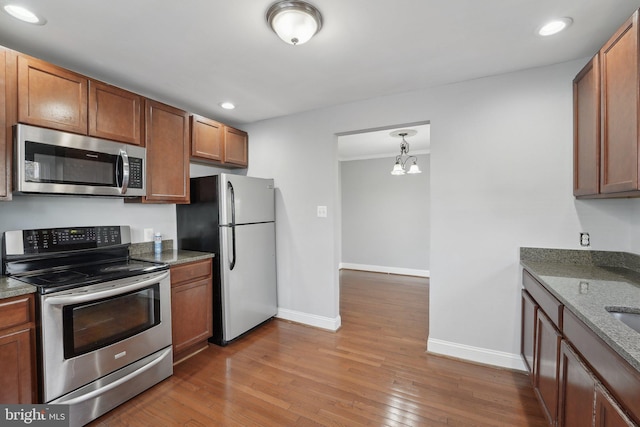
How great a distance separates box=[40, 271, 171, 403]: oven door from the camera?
62.8 inches

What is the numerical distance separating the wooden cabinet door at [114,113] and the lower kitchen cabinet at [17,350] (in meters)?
1.23

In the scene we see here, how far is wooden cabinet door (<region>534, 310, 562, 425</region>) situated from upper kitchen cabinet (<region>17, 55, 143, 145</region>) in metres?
3.19

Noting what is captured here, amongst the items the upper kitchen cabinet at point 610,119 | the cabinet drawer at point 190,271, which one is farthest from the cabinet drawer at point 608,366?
the cabinet drawer at point 190,271

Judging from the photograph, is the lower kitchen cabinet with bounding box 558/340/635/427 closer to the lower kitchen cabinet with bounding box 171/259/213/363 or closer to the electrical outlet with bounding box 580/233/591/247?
the electrical outlet with bounding box 580/233/591/247

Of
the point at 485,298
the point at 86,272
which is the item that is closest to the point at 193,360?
the point at 86,272

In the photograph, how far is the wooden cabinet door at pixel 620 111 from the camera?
4.47 feet

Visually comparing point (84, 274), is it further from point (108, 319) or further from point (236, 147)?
point (236, 147)

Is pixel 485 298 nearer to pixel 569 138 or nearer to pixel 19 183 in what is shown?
pixel 569 138

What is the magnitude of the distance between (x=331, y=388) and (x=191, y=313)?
4.54 feet

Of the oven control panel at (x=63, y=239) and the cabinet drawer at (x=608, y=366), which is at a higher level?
the oven control panel at (x=63, y=239)

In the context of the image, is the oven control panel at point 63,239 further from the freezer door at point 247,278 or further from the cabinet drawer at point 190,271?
the freezer door at point 247,278

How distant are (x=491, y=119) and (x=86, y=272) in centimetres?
333

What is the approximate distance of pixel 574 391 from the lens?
1.22 metres

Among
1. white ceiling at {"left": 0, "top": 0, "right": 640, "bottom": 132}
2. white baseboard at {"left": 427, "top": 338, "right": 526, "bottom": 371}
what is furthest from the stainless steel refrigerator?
white baseboard at {"left": 427, "top": 338, "right": 526, "bottom": 371}
